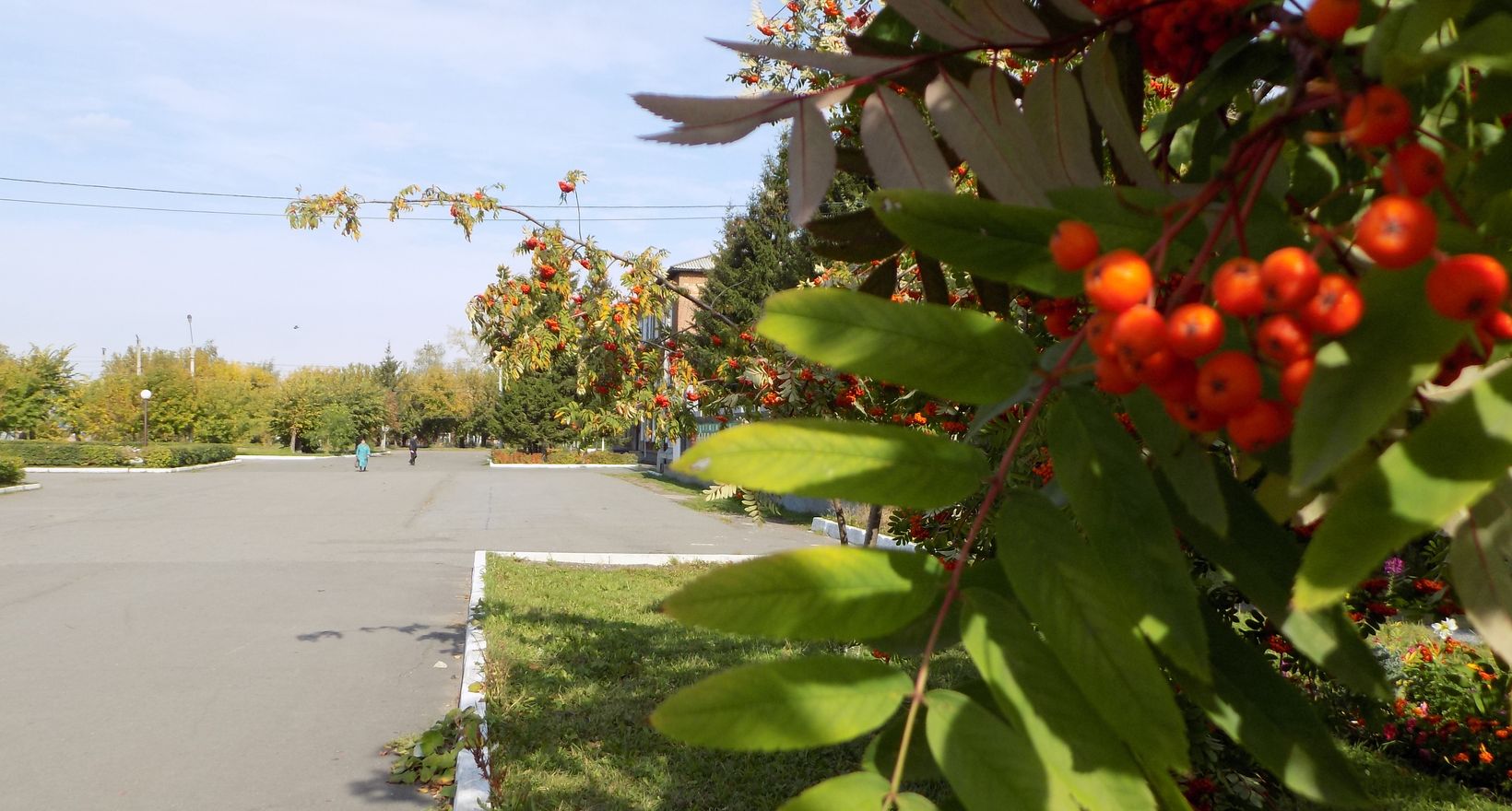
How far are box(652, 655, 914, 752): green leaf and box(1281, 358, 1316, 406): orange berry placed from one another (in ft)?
1.15

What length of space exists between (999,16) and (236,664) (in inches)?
344

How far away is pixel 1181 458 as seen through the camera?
69 cm

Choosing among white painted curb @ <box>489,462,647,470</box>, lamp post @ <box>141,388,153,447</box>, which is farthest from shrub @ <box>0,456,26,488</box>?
white painted curb @ <box>489,462,647,470</box>

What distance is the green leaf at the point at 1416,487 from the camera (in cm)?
51

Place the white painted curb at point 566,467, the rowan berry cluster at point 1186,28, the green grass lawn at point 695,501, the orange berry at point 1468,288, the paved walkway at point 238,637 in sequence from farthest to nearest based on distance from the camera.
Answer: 1. the white painted curb at point 566,467
2. the green grass lawn at point 695,501
3. the paved walkway at point 238,637
4. the rowan berry cluster at point 1186,28
5. the orange berry at point 1468,288

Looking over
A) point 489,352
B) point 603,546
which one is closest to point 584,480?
point 603,546

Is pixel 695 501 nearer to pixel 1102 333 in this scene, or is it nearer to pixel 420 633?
pixel 420 633

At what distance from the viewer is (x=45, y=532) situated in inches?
627

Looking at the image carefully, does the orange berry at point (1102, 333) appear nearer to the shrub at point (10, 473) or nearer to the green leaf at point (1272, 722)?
the green leaf at point (1272, 722)

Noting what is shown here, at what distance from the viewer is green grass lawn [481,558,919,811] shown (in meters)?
5.33

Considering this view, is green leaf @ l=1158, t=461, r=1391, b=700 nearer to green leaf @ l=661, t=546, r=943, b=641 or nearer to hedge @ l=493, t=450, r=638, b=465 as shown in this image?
green leaf @ l=661, t=546, r=943, b=641

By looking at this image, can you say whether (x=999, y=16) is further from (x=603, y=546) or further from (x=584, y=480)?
(x=584, y=480)

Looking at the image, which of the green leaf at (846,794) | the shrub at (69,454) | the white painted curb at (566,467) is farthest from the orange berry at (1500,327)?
the shrub at (69,454)

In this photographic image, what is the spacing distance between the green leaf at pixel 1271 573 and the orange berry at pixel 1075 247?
0.18 meters
